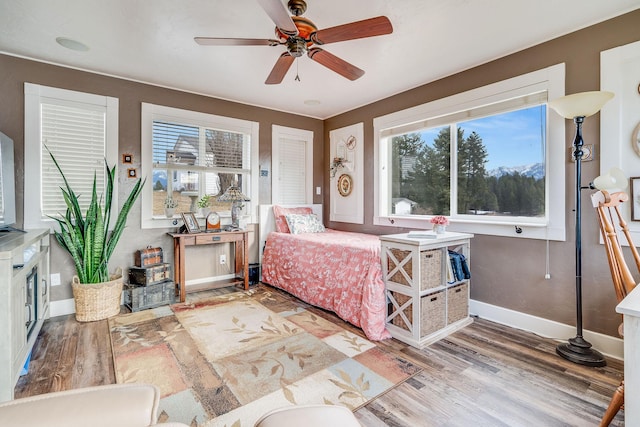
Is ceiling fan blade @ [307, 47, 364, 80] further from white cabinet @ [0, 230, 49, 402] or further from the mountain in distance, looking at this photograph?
white cabinet @ [0, 230, 49, 402]

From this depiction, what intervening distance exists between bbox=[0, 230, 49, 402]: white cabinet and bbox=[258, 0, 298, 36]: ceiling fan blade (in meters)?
1.84

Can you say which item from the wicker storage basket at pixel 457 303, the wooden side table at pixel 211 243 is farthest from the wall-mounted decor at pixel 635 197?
the wooden side table at pixel 211 243

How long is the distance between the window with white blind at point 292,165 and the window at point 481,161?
1253mm

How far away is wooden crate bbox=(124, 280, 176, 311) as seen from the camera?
3.18 m

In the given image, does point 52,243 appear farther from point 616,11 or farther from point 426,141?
point 616,11

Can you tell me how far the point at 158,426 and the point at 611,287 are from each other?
2987 mm

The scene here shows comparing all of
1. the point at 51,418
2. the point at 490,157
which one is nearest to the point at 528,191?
the point at 490,157

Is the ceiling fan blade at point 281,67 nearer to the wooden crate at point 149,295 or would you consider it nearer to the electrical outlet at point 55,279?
the wooden crate at point 149,295

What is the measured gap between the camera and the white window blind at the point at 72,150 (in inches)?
120

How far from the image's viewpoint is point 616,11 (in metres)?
2.20

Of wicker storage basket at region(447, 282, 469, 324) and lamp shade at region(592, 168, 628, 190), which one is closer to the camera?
lamp shade at region(592, 168, 628, 190)

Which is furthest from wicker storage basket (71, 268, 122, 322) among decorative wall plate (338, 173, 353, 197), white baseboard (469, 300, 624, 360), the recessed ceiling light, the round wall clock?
white baseboard (469, 300, 624, 360)

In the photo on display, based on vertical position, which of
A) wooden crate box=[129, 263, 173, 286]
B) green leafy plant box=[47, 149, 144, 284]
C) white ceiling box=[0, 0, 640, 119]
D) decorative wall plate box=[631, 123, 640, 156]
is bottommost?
wooden crate box=[129, 263, 173, 286]

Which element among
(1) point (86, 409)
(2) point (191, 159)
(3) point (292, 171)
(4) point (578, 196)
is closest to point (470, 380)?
(4) point (578, 196)
